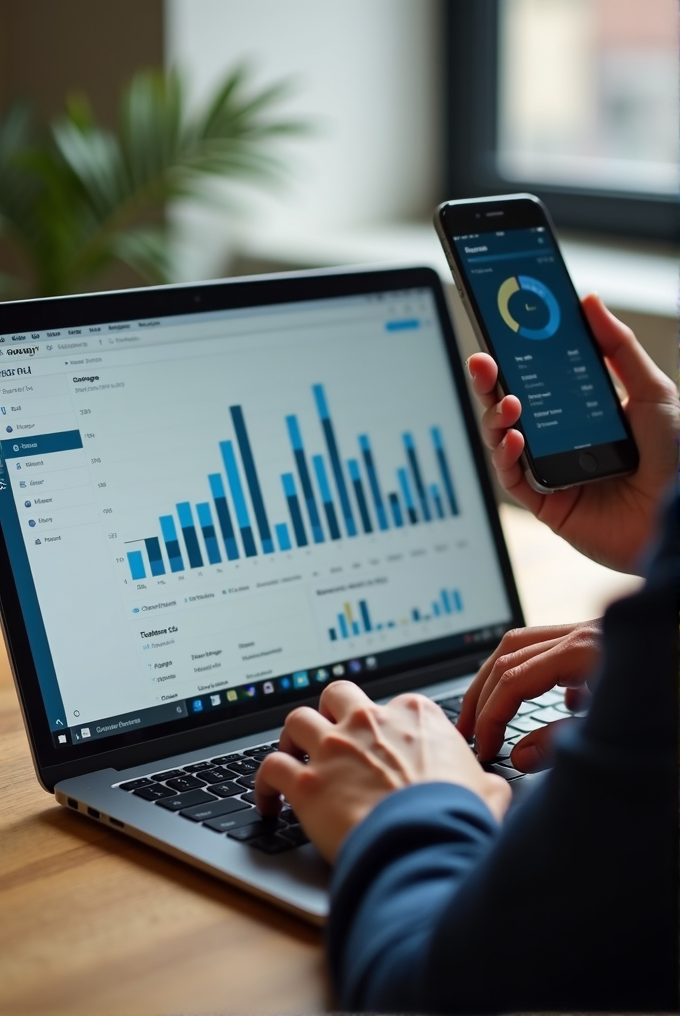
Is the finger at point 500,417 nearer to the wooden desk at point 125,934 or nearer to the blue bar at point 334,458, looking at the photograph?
the blue bar at point 334,458

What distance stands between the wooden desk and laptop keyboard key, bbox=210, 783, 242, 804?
0.06 meters

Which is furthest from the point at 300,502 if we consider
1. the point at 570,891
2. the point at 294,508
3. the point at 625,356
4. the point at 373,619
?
the point at 570,891

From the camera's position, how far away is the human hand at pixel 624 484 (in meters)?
1.04

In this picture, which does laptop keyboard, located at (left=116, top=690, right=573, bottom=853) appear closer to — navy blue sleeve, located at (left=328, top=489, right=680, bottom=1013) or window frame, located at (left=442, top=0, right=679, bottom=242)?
navy blue sleeve, located at (left=328, top=489, right=680, bottom=1013)

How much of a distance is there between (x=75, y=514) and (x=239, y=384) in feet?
0.57

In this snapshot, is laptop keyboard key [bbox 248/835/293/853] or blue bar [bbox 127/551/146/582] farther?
blue bar [bbox 127/551/146/582]

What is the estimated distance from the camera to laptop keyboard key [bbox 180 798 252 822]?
0.73 meters

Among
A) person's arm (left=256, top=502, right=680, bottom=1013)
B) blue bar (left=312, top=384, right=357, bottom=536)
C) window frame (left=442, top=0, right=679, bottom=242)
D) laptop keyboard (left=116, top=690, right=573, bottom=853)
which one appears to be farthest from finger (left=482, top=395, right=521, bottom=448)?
window frame (left=442, top=0, right=679, bottom=242)

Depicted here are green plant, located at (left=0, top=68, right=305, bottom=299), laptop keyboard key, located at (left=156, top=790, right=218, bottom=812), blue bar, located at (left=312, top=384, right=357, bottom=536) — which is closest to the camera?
laptop keyboard key, located at (left=156, top=790, right=218, bottom=812)

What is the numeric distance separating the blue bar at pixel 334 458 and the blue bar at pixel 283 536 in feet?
0.19

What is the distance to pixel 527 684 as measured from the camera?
804 millimetres

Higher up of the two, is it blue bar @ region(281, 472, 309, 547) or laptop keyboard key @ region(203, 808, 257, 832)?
blue bar @ region(281, 472, 309, 547)

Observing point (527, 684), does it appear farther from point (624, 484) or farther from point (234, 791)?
point (624, 484)

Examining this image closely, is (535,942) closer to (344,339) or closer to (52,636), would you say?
(52,636)
